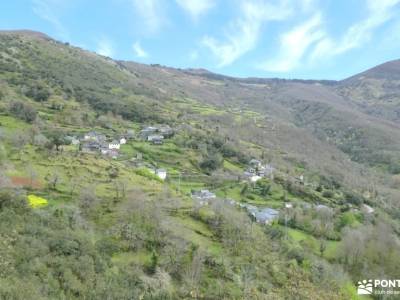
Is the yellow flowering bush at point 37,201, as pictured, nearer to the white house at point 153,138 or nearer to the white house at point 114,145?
the white house at point 114,145

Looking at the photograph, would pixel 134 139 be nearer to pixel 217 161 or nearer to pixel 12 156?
pixel 217 161

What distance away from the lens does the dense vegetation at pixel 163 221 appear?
1106 inches

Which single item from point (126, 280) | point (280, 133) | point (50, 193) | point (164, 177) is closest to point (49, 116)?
point (164, 177)

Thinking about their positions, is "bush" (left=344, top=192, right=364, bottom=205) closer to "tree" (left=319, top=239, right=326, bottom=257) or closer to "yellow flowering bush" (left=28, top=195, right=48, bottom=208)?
"tree" (left=319, top=239, right=326, bottom=257)

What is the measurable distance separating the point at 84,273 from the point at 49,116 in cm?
6708

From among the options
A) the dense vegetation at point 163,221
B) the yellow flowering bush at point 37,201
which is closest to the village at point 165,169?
the dense vegetation at point 163,221

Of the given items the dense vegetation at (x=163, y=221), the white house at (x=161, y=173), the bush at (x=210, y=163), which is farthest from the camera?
the bush at (x=210, y=163)

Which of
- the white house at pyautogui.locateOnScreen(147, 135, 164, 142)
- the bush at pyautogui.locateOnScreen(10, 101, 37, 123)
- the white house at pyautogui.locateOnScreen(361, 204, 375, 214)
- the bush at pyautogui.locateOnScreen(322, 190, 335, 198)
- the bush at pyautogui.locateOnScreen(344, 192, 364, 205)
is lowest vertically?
the white house at pyautogui.locateOnScreen(361, 204, 375, 214)

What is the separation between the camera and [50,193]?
41.5m

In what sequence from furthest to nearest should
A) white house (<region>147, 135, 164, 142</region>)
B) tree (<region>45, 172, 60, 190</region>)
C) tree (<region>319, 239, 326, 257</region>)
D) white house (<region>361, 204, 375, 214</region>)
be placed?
white house (<region>147, 135, 164, 142</region>) < white house (<region>361, 204, 375, 214</region>) < tree (<region>319, 239, 326, 257</region>) < tree (<region>45, 172, 60, 190</region>)

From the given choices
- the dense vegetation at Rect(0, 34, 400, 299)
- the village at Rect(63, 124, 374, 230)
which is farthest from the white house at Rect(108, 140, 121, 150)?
the dense vegetation at Rect(0, 34, 400, 299)

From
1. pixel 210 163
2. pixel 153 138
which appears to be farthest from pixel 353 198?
pixel 153 138

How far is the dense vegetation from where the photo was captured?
2809cm

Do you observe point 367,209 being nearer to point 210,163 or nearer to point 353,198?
point 353,198
